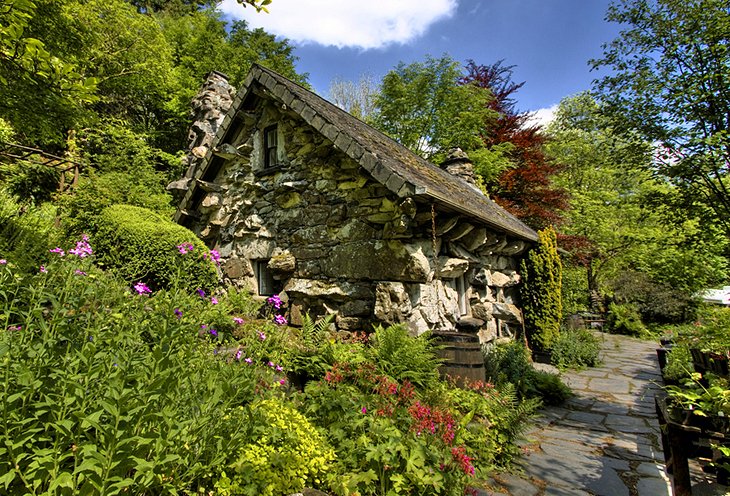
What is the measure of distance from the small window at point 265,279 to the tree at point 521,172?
11.0 metres

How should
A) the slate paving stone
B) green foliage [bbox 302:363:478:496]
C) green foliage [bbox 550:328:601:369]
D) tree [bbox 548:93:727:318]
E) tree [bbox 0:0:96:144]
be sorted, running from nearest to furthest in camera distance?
green foliage [bbox 302:363:478:496] → tree [bbox 0:0:96:144] → the slate paving stone → green foliage [bbox 550:328:601:369] → tree [bbox 548:93:727:318]

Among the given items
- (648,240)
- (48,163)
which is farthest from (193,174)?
(648,240)

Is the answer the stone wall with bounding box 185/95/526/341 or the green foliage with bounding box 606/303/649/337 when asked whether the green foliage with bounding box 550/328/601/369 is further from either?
the green foliage with bounding box 606/303/649/337

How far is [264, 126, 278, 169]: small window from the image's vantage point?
7.41 metres

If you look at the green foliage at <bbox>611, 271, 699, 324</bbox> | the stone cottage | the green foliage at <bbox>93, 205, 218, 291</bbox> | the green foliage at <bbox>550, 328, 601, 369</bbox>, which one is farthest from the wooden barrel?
the green foliage at <bbox>611, 271, 699, 324</bbox>

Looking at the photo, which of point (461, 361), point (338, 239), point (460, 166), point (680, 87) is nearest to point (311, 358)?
point (461, 361)

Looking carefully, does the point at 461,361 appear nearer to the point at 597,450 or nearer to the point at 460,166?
the point at 597,450

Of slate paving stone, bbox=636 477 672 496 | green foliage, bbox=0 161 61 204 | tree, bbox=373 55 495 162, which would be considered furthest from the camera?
tree, bbox=373 55 495 162

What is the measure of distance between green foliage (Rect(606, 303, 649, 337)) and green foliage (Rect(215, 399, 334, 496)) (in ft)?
57.7

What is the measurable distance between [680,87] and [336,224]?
16.7ft

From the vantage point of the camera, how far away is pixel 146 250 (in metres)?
6.39

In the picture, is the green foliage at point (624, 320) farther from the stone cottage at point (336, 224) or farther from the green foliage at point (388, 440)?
the green foliage at point (388, 440)

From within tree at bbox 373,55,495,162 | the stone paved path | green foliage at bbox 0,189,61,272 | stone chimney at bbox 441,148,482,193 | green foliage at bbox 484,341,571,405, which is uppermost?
tree at bbox 373,55,495,162

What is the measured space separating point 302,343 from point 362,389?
1.29 meters
